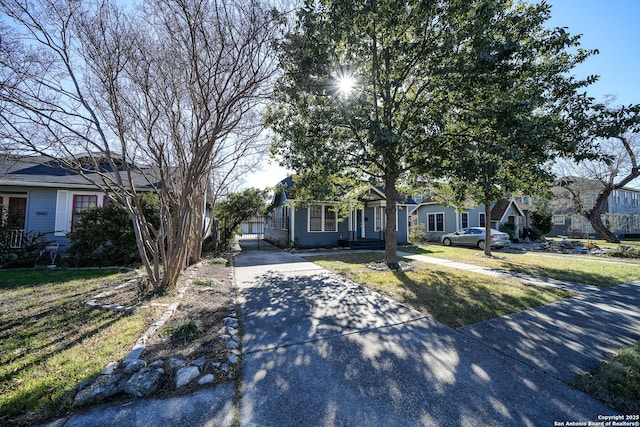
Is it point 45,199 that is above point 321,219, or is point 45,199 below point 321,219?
above

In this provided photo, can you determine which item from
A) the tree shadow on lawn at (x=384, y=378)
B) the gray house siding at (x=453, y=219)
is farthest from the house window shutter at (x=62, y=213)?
the gray house siding at (x=453, y=219)

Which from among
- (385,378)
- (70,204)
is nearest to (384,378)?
(385,378)

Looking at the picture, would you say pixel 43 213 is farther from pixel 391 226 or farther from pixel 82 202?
pixel 391 226

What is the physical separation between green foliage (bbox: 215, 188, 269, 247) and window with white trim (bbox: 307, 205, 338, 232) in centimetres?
278

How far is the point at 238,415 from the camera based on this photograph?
2.14m

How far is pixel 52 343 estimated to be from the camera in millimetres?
3307

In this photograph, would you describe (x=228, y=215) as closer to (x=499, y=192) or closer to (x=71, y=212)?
(x=71, y=212)

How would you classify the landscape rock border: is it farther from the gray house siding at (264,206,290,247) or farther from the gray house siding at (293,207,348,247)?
the gray house siding at (264,206,290,247)

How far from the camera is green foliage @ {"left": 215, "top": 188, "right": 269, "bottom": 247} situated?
14.0 metres

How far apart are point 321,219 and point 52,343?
12325 millimetres

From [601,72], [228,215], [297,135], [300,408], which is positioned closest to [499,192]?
[601,72]

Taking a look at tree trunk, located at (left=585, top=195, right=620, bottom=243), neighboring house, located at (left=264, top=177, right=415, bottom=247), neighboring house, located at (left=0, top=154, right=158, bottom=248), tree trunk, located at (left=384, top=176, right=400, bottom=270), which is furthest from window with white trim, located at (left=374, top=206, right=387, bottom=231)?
tree trunk, located at (left=585, top=195, right=620, bottom=243)

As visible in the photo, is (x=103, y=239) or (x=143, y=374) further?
(x=103, y=239)

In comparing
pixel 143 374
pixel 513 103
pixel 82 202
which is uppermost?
pixel 513 103
